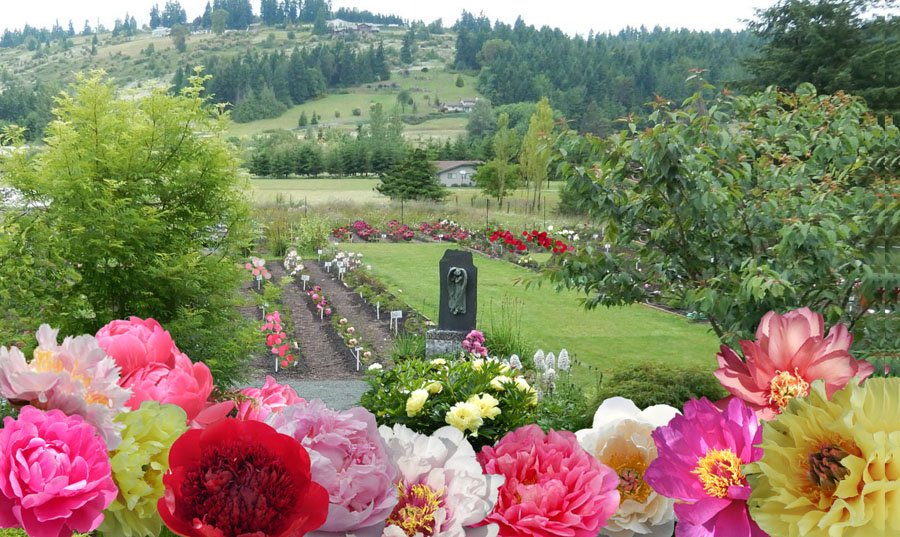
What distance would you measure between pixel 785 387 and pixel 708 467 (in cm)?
14

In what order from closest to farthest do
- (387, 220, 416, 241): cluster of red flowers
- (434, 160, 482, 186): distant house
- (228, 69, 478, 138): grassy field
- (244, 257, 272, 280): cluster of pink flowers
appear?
(244, 257, 272, 280): cluster of pink flowers, (387, 220, 416, 241): cluster of red flowers, (434, 160, 482, 186): distant house, (228, 69, 478, 138): grassy field

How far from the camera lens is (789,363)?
0.81 metres

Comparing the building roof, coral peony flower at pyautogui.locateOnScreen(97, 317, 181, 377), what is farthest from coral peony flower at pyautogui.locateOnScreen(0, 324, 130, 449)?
the building roof

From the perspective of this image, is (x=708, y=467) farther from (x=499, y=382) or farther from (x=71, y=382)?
(x=499, y=382)

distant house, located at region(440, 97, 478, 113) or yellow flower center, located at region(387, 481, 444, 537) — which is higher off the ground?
yellow flower center, located at region(387, 481, 444, 537)

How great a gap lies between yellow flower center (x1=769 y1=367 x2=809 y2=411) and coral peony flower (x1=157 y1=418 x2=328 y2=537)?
464mm

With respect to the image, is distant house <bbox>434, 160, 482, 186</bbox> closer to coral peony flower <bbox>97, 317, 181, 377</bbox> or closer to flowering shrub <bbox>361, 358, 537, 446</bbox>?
flowering shrub <bbox>361, 358, 537, 446</bbox>

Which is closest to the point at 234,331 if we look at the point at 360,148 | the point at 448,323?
the point at 448,323

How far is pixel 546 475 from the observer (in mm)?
821

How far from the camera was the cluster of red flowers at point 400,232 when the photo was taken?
1844 cm

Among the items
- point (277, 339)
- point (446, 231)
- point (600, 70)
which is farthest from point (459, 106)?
point (277, 339)

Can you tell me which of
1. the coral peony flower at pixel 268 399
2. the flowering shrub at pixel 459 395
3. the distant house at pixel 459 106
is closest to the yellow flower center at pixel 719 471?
the coral peony flower at pixel 268 399

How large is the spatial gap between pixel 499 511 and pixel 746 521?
24 centimetres

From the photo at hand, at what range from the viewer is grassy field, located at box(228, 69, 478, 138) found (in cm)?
6538
